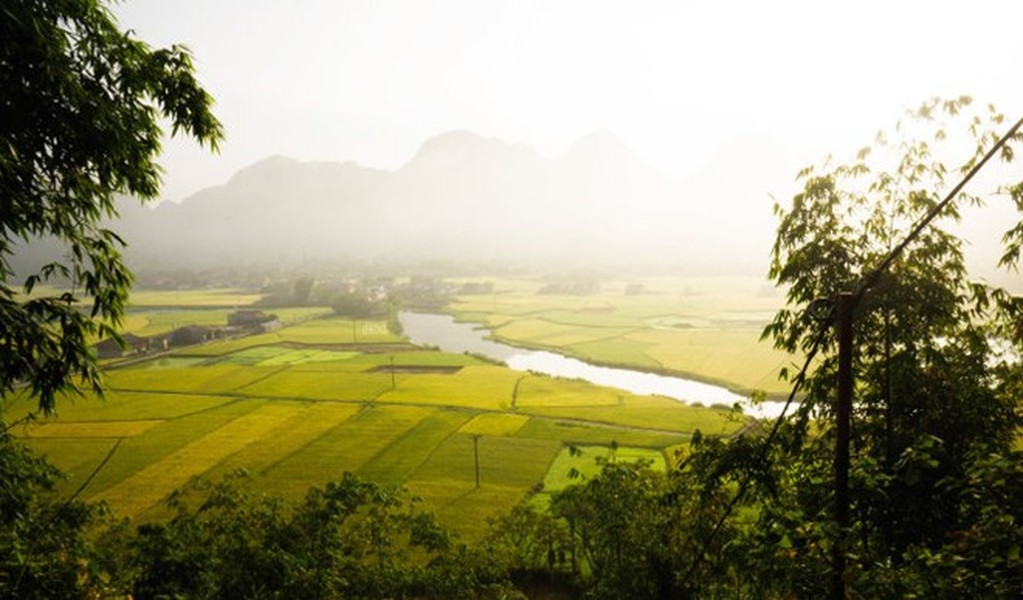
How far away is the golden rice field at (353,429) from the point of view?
3162 centimetres

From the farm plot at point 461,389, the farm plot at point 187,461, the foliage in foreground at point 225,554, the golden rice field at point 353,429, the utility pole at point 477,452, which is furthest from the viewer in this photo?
the farm plot at point 461,389

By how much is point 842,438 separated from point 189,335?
92277mm

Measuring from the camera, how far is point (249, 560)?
496 inches

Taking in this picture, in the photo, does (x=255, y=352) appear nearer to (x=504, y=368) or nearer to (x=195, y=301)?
(x=504, y=368)

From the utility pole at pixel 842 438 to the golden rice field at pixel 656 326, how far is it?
130 feet

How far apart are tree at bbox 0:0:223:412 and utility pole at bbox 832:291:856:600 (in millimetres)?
8301

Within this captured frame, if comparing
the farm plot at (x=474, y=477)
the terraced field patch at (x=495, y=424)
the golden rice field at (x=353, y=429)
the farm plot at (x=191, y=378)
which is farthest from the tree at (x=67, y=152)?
the farm plot at (x=191, y=378)

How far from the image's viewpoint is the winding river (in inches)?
2076

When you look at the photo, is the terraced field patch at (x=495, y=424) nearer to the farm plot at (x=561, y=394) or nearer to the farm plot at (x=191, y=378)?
the farm plot at (x=561, y=394)

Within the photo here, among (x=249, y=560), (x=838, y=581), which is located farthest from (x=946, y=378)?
(x=249, y=560)

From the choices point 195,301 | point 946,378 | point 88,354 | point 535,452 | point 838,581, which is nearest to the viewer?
point 838,581

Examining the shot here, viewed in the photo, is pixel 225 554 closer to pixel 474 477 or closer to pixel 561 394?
pixel 474 477

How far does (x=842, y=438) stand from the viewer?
17.7 ft

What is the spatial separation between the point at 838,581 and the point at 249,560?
12.2 meters
